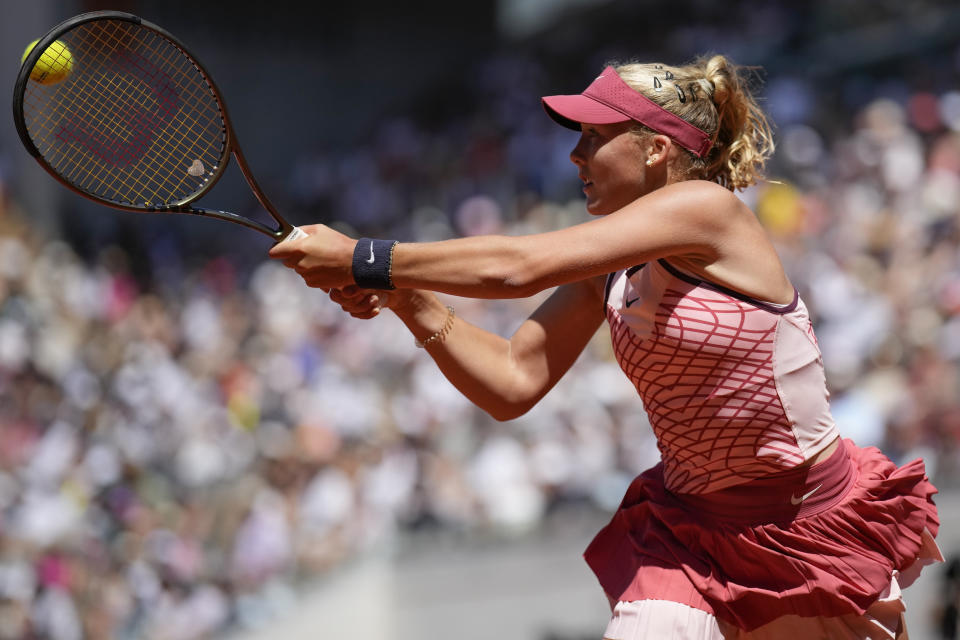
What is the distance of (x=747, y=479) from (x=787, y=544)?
15 centimetres

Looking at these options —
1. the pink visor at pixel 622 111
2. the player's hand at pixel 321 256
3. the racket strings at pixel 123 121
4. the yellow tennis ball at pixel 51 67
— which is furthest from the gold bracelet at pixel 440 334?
the yellow tennis ball at pixel 51 67

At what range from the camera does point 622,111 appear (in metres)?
2.34

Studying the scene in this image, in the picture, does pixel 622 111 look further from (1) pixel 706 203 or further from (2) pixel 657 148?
(1) pixel 706 203

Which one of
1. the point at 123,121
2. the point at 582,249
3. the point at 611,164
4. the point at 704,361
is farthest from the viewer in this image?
the point at 123,121

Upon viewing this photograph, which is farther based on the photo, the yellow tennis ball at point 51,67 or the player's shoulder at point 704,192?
the yellow tennis ball at point 51,67

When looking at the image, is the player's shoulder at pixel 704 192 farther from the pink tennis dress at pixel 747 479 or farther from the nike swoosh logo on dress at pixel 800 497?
the nike swoosh logo on dress at pixel 800 497

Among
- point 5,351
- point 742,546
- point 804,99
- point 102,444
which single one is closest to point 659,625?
point 742,546

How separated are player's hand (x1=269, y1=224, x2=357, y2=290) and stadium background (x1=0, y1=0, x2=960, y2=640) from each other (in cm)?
303

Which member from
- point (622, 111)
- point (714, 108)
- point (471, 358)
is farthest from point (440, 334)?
point (714, 108)

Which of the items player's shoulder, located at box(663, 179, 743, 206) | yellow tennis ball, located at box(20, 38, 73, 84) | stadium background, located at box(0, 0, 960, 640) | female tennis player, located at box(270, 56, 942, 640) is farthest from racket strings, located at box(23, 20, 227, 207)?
stadium background, located at box(0, 0, 960, 640)

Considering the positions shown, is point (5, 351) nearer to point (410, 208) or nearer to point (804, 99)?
point (410, 208)

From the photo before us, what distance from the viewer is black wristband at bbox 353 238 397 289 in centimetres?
222

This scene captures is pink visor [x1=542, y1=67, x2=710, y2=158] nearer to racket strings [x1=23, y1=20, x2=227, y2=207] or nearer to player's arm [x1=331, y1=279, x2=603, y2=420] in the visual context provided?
player's arm [x1=331, y1=279, x2=603, y2=420]

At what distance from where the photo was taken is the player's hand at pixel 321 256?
2.27 meters
